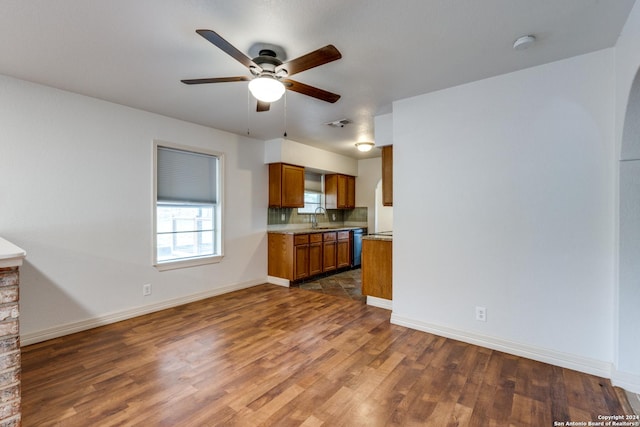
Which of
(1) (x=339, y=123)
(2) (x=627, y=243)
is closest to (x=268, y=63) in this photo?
(1) (x=339, y=123)

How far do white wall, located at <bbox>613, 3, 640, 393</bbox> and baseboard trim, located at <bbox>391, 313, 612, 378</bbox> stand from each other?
0.15 m

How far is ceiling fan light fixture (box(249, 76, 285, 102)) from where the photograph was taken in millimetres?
2041

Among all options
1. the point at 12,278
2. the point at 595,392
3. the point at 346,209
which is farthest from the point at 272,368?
the point at 346,209

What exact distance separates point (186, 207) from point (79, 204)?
4.10 feet

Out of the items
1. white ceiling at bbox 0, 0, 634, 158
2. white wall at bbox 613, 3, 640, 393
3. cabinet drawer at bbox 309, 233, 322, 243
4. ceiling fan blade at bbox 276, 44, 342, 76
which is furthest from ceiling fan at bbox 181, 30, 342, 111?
cabinet drawer at bbox 309, 233, 322, 243

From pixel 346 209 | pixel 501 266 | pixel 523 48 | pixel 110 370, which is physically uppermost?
pixel 523 48

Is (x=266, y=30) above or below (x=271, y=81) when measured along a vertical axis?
above

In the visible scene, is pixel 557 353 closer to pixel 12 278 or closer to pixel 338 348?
pixel 338 348

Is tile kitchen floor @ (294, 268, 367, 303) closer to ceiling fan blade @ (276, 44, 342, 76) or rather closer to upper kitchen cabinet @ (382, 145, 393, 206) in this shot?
upper kitchen cabinet @ (382, 145, 393, 206)

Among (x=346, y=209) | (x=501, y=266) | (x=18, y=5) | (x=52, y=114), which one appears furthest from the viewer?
(x=346, y=209)

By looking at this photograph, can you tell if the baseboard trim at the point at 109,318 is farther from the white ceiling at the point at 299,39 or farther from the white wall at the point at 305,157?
the white ceiling at the point at 299,39

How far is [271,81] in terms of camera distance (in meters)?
2.05

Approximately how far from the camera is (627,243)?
6.96ft

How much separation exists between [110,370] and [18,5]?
103 inches
